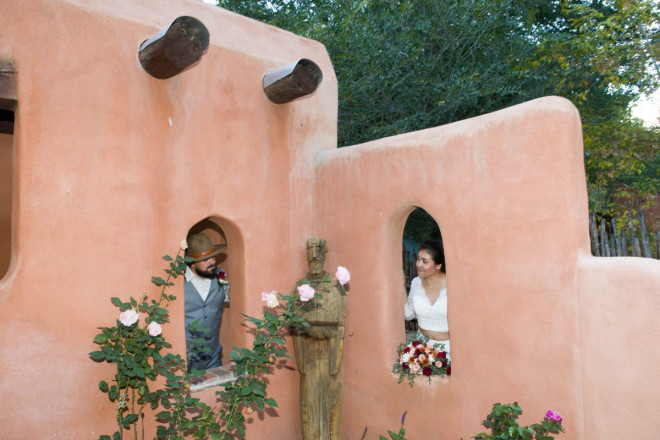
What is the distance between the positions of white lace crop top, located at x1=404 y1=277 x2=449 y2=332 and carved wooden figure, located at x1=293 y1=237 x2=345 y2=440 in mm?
752

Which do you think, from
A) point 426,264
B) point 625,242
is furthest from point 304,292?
point 625,242

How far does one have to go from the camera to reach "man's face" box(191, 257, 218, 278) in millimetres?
4797

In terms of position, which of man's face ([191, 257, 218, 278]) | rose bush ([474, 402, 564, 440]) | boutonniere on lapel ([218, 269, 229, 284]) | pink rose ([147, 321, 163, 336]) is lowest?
rose bush ([474, 402, 564, 440])

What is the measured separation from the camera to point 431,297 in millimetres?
4586

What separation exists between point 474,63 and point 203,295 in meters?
7.49

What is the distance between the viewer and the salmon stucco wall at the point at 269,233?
3281 millimetres

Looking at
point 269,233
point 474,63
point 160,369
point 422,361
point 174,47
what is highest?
point 474,63

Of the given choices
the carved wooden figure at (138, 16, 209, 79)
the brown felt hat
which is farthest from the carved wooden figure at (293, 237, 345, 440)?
the carved wooden figure at (138, 16, 209, 79)

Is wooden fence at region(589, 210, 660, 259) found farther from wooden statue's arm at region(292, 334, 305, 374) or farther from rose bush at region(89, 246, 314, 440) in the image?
rose bush at region(89, 246, 314, 440)

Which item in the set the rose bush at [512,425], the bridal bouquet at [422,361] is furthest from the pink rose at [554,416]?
the bridal bouquet at [422,361]

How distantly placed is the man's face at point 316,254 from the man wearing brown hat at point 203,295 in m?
0.98

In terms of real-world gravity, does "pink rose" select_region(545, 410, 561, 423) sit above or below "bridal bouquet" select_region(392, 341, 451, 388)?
below

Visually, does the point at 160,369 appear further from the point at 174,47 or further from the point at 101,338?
the point at 174,47

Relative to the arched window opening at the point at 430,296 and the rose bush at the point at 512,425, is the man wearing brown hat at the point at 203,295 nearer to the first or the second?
the arched window opening at the point at 430,296
